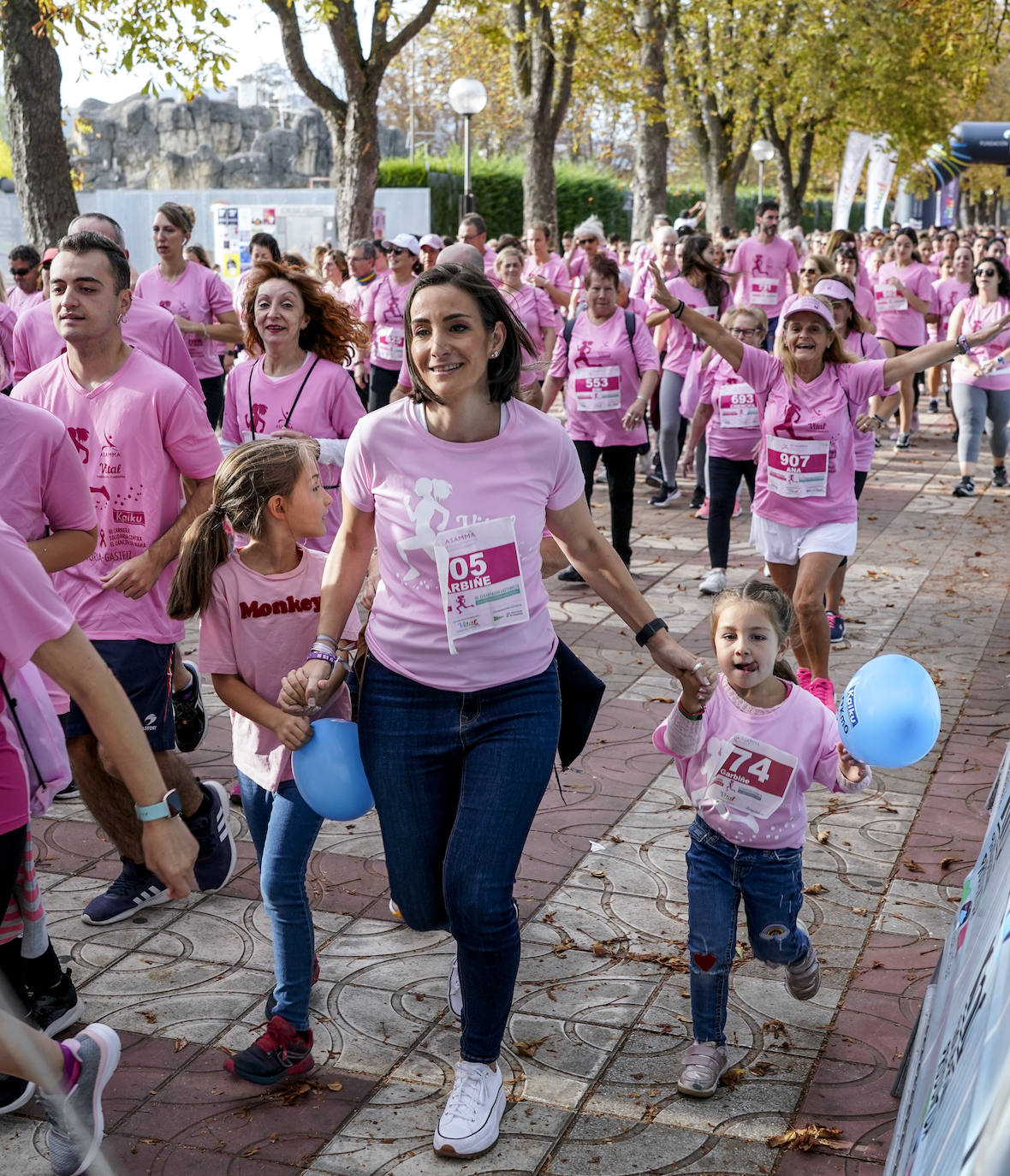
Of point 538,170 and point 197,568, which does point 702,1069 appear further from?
point 538,170

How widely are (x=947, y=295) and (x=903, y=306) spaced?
4.40 feet

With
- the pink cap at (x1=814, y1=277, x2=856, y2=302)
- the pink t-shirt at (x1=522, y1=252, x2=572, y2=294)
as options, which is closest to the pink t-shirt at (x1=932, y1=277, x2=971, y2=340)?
the pink t-shirt at (x1=522, y1=252, x2=572, y2=294)

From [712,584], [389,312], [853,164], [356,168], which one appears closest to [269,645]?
[712,584]

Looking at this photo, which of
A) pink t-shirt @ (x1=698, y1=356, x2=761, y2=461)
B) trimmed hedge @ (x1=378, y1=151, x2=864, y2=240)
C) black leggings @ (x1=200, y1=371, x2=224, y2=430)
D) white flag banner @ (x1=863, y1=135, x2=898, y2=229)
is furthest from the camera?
trimmed hedge @ (x1=378, y1=151, x2=864, y2=240)

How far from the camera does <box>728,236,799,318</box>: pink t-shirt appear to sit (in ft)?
48.0

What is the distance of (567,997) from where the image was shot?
4227mm

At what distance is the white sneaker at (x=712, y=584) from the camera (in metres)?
9.18

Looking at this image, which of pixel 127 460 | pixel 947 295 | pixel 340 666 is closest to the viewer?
pixel 340 666

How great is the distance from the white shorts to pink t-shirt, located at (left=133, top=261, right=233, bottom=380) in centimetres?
437

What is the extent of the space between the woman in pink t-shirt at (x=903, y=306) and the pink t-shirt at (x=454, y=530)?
12.9m

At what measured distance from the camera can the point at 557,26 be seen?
2278 cm

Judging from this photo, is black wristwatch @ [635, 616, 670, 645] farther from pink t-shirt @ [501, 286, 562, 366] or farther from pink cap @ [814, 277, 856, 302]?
pink t-shirt @ [501, 286, 562, 366]

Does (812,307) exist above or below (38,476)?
above

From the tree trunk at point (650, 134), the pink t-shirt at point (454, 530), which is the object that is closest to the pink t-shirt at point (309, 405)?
the pink t-shirt at point (454, 530)
